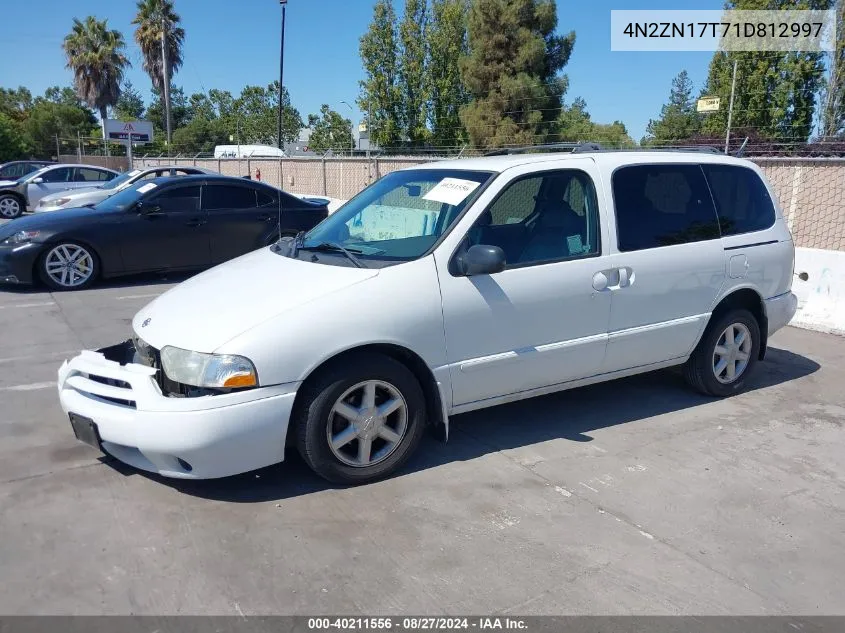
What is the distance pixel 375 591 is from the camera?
2.92 m

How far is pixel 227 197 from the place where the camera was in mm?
9844

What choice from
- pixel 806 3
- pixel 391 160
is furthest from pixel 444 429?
pixel 806 3

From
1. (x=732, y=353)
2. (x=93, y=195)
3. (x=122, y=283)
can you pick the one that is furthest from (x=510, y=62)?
(x=732, y=353)

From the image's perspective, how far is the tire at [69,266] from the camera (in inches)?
345

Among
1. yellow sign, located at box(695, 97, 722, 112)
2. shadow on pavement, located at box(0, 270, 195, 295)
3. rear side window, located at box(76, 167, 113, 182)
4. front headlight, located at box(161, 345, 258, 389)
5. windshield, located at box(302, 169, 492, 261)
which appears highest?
yellow sign, located at box(695, 97, 722, 112)

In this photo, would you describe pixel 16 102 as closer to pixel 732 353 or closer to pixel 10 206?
pixel 10 206

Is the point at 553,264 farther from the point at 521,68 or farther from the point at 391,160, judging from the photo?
the point at 521,68

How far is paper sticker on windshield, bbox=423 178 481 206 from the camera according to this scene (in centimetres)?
423

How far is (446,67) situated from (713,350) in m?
39.5

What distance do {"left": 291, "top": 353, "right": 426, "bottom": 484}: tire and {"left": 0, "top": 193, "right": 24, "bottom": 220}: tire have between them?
18075 millimetres

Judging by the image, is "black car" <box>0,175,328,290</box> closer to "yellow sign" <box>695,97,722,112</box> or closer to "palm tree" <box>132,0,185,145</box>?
A: "yellow sign" <box>695,97,722,112</box>

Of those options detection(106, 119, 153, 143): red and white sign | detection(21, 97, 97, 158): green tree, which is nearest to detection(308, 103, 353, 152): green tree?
detection(106, 119, 153, 143): red and white sign

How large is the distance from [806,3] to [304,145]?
40890 mm

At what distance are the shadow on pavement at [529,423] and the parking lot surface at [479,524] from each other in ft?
0.06
